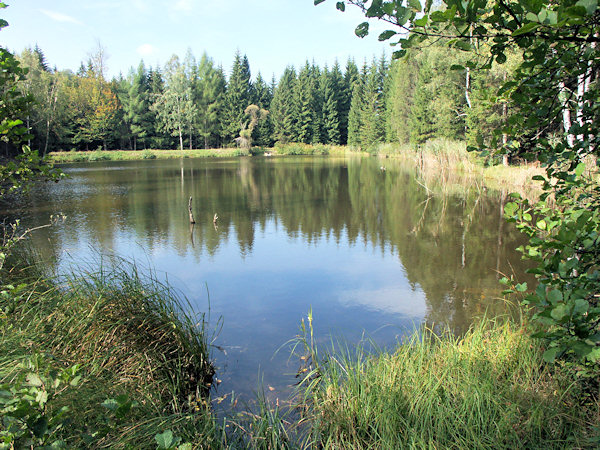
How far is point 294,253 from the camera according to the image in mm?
10039

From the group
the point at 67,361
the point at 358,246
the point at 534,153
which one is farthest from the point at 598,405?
the point at 358,246

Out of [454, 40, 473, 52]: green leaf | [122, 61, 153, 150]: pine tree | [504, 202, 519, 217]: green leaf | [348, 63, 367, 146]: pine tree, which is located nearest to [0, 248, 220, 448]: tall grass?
[504, 202, 519, 217]: green leaf

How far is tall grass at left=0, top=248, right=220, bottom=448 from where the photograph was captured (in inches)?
98.5

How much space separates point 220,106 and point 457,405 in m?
53.7

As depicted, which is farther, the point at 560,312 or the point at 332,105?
the point at 332,105

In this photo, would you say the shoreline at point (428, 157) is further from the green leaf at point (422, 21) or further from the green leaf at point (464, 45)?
the green leaf at point (422, 21)

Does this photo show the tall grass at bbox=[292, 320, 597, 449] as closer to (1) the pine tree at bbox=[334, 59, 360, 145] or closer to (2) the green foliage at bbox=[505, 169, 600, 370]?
(2) the green foliage at bbox=[505, 169, 600, 370]

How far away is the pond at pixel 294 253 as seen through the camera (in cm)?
596

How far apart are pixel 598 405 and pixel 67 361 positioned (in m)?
3.48

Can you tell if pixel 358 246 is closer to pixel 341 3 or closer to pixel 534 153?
pixel 534 153

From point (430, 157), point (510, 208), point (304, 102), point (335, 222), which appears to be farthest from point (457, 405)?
point (304, 102)

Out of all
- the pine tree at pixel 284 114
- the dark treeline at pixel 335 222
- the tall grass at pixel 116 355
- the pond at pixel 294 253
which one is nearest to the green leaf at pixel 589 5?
the tall grass at pixel 116 355

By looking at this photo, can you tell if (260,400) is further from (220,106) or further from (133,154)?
(220,106)

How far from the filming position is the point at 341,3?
5.62 ft
